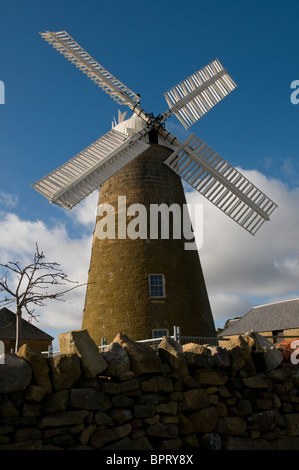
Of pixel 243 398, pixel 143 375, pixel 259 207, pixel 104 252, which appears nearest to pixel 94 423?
pixel 143 375

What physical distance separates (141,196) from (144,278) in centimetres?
324

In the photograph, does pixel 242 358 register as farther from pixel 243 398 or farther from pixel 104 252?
pixel 104 252

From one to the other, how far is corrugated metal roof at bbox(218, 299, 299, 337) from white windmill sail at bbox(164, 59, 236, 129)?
2260 centimetres

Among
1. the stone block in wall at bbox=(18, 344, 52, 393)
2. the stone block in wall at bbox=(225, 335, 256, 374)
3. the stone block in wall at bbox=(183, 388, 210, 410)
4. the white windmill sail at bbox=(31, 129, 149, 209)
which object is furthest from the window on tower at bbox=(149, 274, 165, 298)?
the stone block in wall at bbox=(18, 344, 52, 393)

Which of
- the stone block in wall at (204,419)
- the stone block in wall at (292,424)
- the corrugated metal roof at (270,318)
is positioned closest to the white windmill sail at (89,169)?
the stone block in wall at (204,419)

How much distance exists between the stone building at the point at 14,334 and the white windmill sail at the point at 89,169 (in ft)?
49.4

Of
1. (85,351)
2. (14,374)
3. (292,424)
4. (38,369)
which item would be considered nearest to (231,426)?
(292,424)

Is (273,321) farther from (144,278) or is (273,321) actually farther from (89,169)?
(89,169)

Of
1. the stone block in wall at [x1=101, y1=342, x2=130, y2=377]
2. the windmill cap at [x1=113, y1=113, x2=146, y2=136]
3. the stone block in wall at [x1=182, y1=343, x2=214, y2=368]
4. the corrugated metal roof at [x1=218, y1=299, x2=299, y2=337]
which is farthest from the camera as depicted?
the corrugated metal roof at [x1=218, y1=299, x2=299, y2=337]

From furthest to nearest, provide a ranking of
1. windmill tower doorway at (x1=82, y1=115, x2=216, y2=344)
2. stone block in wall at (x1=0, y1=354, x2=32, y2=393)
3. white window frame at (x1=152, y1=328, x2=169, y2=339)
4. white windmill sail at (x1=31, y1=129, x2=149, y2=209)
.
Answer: white windmill sail at (x1=31, y1=129, x2=149, y2=209)
windmill tower doorway at (x1=82, y1=115, x2=216, y2=344)
white window frame at (x1=152, y1=328, x2=169, y2=339)
stone block in wall at (x1=0, y1=354, x2=32, y2=393)

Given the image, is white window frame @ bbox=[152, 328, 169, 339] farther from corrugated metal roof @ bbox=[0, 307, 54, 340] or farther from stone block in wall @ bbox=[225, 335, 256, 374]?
corrugated metal roof @ bbox=[0, 307, 54, 340]

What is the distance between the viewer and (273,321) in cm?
3738

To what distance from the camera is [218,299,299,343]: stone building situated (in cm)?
3524

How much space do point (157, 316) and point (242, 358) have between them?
261 inches
